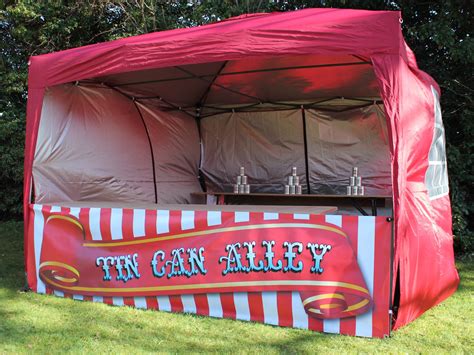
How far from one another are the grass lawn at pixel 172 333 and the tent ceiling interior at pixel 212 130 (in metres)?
1.76

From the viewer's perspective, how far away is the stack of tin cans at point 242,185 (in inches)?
320

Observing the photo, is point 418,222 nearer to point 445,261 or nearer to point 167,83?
point 445,261

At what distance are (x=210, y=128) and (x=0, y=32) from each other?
5.40 meters

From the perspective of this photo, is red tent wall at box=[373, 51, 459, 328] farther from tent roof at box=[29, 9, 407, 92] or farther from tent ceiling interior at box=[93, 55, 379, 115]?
tent ceiling interior at box=[93, 55, 379, 115]

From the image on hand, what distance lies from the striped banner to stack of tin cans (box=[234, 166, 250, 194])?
11.7ft

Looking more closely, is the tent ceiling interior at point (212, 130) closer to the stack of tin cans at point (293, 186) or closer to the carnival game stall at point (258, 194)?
the carnival game stall at point (258, 194)

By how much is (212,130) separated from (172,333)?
5.33 m

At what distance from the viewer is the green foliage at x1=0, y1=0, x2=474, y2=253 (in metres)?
7.55

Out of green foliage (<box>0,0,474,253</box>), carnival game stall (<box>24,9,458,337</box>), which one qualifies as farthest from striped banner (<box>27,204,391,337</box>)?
green foliage (<box>0,0,474,253</box>)

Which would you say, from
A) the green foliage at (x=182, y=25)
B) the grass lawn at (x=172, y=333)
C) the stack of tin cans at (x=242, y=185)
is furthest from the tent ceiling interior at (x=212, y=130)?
the grass lawn at (x=172, y=333)

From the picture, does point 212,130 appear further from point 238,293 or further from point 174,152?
point 238,293

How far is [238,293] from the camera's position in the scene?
4.22m

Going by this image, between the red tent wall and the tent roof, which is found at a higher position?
the tent roof

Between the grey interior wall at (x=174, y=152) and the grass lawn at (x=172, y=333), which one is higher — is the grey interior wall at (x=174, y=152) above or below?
above
